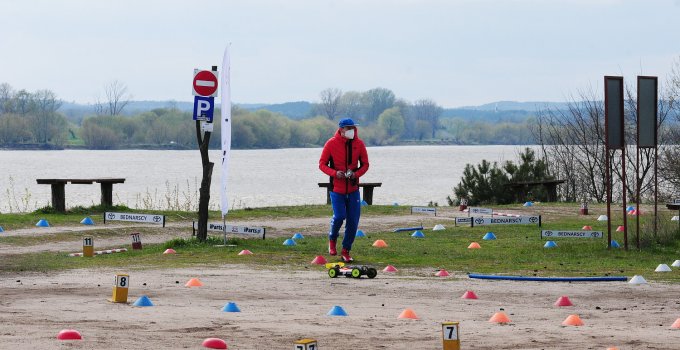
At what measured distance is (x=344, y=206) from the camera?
673 inches

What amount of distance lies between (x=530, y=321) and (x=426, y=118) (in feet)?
615

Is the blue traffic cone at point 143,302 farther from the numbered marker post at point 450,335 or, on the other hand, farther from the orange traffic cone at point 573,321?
the numbered marker post at point 450,335

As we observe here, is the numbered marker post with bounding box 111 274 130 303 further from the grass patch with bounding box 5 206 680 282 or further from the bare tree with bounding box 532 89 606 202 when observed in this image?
the bare tree with bounding box 532 89 606 202

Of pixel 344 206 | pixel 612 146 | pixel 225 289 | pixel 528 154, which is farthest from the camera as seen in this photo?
pixel 528 154

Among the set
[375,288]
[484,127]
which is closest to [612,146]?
[375,288]

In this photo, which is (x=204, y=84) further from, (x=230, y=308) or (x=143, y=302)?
(x=230, y=308)

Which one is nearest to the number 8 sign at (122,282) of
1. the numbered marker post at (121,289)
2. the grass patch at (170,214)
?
the numbered marker post at (121,289)

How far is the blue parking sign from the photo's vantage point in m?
19.6

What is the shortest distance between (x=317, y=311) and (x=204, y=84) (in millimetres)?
8485

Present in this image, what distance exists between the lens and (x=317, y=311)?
38.8 ft

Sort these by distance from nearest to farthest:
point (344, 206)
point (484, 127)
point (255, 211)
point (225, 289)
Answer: point (225, 289) → point (344, 206) → point (255, 211) → point (484, 127)

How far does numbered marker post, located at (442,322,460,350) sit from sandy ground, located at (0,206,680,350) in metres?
0.91

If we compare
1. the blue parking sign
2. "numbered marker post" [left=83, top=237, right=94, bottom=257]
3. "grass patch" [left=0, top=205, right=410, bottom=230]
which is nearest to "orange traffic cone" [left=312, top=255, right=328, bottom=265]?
"numbered marker post" [left=83, top=237, right=94, bottom=257]

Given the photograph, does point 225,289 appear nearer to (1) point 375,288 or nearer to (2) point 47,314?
(1) point 375,288
